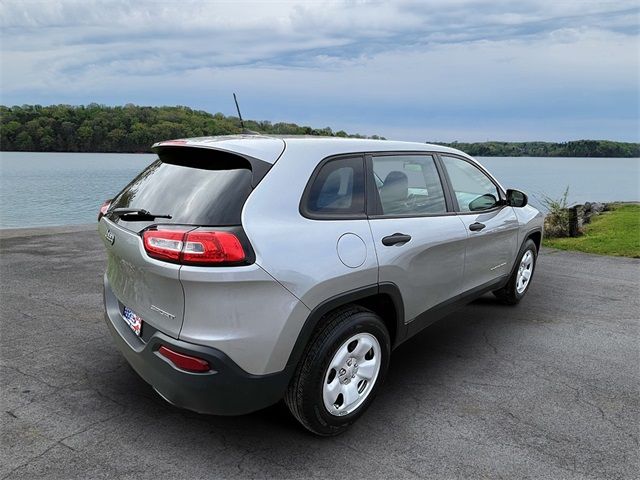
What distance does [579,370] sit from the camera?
3.85 meters

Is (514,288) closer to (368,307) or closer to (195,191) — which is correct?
(368,307)

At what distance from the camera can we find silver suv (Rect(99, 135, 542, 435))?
2.39 m

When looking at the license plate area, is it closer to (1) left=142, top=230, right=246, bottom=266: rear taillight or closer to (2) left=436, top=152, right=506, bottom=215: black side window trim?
(1) left=142, top=230, right=246, bottom=266: rear taillight

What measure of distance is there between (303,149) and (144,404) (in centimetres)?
194

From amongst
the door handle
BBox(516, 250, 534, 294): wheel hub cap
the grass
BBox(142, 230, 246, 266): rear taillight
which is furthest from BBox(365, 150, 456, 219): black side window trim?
the grass

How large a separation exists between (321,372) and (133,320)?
114cm

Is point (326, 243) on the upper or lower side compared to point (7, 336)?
upper

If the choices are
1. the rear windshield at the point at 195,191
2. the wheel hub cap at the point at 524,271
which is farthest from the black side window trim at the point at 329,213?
the wheel hub cap at the point at 524,271

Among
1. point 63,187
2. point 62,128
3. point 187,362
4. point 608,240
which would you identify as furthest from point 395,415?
point 62,128

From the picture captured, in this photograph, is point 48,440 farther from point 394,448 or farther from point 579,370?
point 579,370

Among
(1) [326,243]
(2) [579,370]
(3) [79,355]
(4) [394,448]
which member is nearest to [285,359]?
(1) [326,243]

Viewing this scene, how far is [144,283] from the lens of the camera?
264cm

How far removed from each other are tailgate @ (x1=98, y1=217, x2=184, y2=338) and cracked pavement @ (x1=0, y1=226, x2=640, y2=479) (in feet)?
2.33

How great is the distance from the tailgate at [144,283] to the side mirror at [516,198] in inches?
144
